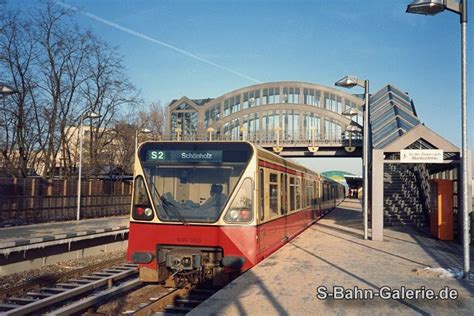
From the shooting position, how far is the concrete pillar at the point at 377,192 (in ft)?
52.0

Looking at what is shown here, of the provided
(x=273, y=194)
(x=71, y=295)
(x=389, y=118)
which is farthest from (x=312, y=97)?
(x=71, y=295)

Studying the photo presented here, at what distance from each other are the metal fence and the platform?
1171 centimetres

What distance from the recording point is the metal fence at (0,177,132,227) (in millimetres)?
19531

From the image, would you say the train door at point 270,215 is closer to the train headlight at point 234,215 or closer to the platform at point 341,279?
the platform at point 341,279

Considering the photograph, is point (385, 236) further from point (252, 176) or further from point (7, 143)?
point (7, 143)

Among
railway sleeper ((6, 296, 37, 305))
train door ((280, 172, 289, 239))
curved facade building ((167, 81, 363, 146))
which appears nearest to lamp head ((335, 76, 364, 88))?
train door ((280, 172, 289, 239))

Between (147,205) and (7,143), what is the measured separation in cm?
2058

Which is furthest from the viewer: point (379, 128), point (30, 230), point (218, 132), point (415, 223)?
point (218, 132)

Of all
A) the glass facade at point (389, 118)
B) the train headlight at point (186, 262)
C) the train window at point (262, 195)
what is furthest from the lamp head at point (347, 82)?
the train headlight at point (186, 262)

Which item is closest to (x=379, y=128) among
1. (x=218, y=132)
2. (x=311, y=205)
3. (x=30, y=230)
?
(x=311, y=205)

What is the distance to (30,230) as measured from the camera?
17406mm

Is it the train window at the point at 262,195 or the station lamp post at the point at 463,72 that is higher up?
the station lamp post at the point at 463,72

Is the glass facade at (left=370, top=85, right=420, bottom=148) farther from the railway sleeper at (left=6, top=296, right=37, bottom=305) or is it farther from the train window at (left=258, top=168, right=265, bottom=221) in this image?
the railway sleeper at (left=6, top=296, right=37, bottom=305)

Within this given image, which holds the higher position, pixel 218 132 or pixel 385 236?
pixel 218 132
